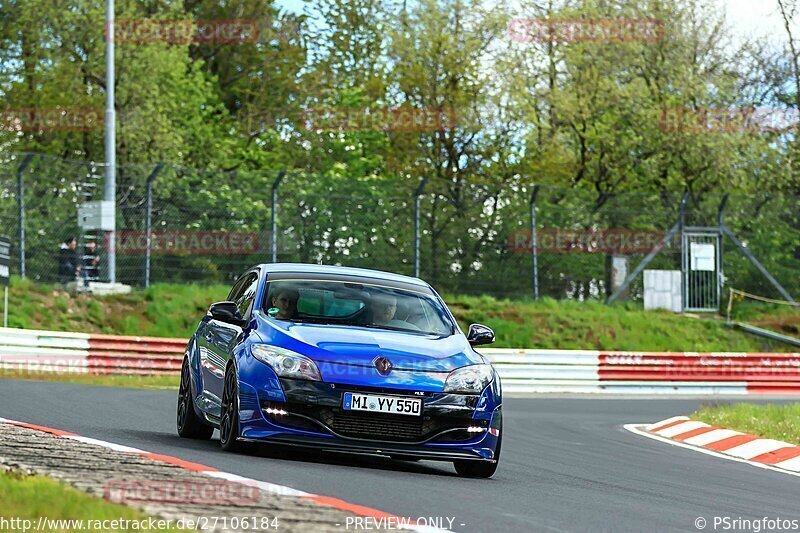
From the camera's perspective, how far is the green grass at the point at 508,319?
29.6 meters

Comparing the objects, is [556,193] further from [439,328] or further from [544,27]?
[439,328]

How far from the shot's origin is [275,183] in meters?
30.8

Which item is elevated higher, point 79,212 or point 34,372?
point 79,212

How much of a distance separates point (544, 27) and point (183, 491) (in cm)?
3988

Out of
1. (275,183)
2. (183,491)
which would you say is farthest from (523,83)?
(183,491)

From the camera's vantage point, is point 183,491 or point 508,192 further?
point 508,192

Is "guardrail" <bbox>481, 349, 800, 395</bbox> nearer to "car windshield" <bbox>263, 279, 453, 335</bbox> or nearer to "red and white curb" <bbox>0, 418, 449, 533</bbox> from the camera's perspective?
"car windshield" <bbox>263, 279, 453, 335</bbox>

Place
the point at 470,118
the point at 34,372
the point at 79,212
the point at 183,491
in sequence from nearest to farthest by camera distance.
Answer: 1. the point at 183,491
2. the point at 34,372
3. the point at 79,212
4. the point at 470,118

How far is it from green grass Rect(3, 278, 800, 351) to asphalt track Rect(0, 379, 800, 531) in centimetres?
1207

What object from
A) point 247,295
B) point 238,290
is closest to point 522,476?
point 247,295

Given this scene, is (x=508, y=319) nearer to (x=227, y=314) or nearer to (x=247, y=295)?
(x=247, y=295)

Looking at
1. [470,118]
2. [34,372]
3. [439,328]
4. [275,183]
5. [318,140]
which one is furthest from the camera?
[318,140]

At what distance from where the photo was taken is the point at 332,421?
32.2 ft

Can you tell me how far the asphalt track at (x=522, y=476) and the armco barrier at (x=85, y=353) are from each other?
6645 mm
